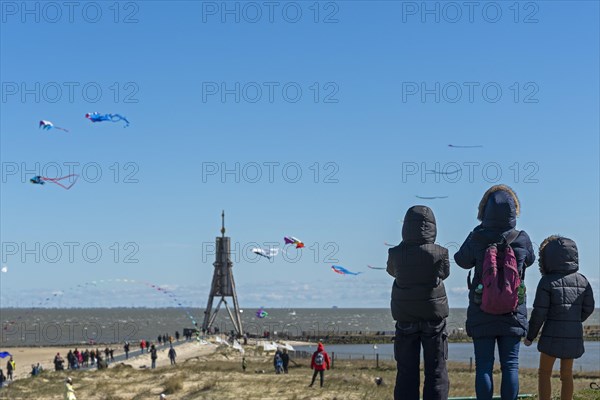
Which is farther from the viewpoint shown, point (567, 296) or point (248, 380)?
point (248, 380)

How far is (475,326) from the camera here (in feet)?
24.7

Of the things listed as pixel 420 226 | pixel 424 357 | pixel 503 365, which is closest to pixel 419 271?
pixel 420 226

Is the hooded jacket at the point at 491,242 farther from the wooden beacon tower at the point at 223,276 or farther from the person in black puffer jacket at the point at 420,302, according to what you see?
the wooden beacon tower at the point at 223,276

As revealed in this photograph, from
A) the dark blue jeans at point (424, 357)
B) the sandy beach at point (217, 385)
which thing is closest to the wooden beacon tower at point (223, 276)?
the sandy beach at point (217, 385)

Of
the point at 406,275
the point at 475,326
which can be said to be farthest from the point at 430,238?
the point at 475,326

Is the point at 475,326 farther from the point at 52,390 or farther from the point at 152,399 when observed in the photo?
the point at 52,390

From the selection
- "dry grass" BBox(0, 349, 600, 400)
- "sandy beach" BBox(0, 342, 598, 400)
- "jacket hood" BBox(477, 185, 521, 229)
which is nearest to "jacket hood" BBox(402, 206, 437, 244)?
"jacket hood" BBox(477, 185, 521, 229)

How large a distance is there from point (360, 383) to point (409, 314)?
838 inches

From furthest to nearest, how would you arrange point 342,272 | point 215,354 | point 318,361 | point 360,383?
1. point 215,354
2. point 342,272
3. point 360,383
4. point 318,361

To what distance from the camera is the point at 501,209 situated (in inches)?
303

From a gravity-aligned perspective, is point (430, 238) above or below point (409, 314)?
above

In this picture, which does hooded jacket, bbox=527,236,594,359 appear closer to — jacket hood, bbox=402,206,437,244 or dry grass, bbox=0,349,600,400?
jacket hood, bbox=402,206,437,244

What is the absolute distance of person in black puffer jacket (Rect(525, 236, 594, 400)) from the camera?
7.74m

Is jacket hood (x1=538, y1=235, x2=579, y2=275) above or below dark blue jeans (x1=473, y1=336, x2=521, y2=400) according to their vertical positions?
above
